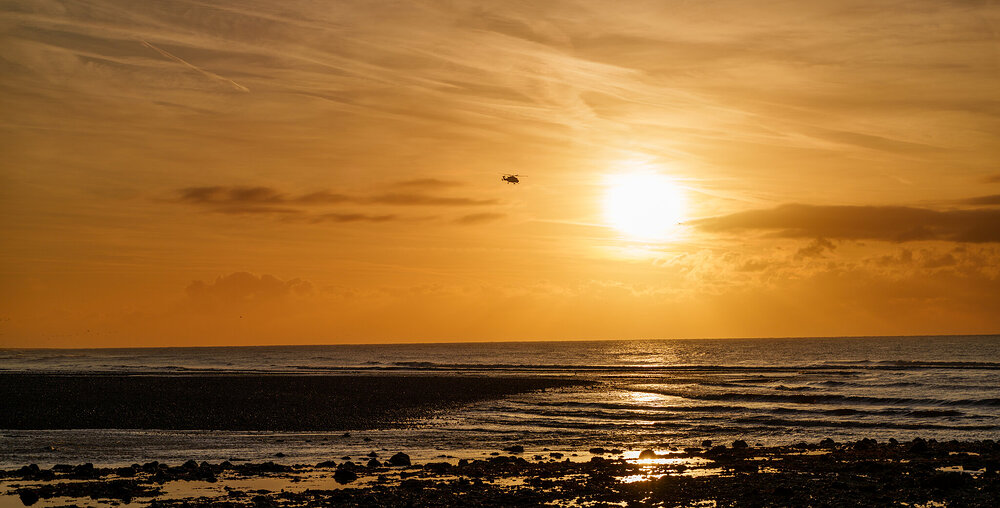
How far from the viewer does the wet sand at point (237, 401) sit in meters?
44.8

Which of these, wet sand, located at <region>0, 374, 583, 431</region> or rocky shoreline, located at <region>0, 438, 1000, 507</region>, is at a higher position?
rocky shoreline, located at <region>0, 438, 1000, 507</region>

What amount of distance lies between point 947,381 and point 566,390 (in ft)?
115

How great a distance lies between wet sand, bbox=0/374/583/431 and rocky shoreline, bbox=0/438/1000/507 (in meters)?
16.8

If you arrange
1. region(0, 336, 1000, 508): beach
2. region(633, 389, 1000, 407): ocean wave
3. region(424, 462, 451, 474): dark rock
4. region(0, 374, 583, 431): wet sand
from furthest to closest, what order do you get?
1. region(633, 389, 1000, 407): ocean wave
2. region(0, 374, 583, 431): wet sand
3. region(424, 462, 451, 474): dark rock
4. region(0, 336, 1000, 508): beach

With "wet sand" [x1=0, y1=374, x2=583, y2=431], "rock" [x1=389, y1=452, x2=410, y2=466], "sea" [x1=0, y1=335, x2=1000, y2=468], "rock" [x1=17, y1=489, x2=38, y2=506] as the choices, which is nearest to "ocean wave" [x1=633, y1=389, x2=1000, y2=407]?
"sea" [x1=0, y1=335, x2=1000, y2=468]

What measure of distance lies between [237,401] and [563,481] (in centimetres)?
3814

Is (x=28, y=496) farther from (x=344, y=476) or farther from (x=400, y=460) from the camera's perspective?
(x=400, y=460)

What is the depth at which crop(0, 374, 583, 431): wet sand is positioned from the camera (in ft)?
147

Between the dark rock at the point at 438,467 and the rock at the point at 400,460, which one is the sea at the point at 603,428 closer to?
the rock at the point at 400,460

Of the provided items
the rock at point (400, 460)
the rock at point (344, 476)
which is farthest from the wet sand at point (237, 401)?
the rock at point (344, 476)

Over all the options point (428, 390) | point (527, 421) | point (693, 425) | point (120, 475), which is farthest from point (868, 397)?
point (120, 475)

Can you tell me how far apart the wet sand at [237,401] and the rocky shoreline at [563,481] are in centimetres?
1676

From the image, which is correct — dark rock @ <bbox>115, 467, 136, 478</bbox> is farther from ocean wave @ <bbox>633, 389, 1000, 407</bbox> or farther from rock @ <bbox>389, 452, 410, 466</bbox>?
ocean wave @ <bbox>633, 389, 1000, 407</bbox>

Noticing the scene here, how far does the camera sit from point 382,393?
6556 centimetres
